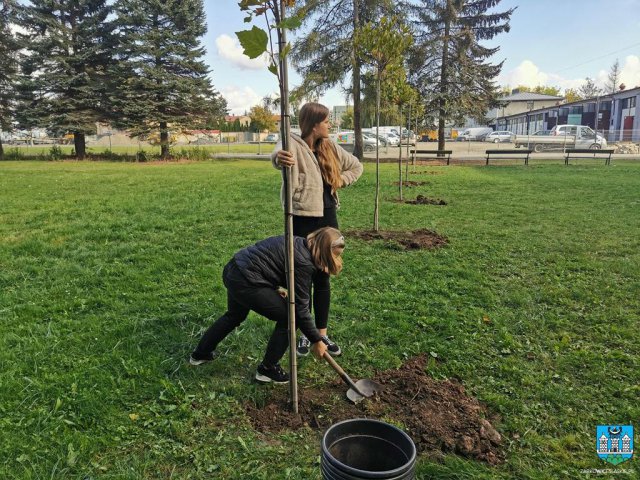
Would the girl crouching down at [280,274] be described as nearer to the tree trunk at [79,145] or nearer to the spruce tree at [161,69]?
the spruce tree at [161,69]

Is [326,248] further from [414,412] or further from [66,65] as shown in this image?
[66,65]

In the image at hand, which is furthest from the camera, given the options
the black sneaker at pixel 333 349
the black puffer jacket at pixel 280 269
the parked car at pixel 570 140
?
the parked car at pixel 570 140

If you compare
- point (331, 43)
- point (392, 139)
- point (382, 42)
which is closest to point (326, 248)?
point (382, 42)

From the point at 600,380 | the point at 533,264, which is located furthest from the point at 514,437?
the point at 533,264

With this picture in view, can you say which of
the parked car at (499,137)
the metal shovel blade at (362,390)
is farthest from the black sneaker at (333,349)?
the parked car at (499,137)

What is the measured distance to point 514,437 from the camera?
2521mm

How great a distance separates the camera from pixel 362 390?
112 inches

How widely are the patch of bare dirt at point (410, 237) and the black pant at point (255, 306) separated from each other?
3560mm

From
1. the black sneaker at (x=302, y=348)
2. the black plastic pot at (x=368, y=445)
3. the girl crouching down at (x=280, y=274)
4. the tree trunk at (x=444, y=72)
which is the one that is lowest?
the black sneaker at (x=302, y=348)

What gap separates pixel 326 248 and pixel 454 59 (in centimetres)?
2371

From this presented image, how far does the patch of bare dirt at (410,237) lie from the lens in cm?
620

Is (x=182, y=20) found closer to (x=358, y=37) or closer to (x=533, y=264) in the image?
(x=358, y=37)

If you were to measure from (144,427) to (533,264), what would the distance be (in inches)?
179

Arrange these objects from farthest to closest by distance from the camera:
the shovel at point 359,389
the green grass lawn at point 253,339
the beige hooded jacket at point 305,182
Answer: the beige hooded jacket at point 305,182 → the shovel at point 359,389 → the green grass lawn at point 253,339
